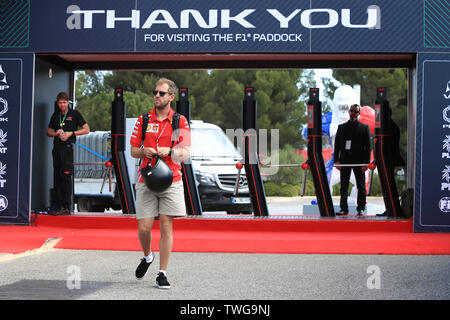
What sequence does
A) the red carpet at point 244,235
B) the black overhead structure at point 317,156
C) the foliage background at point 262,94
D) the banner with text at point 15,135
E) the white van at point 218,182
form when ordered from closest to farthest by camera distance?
1. the red carpet at point 244,235
2. the banner with text at point 15,135
3. the black overhead structure at point 317,156
4. the white van at point 218,182
5. the foliage background at point 262,94

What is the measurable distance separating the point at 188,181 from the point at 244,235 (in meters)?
1.86

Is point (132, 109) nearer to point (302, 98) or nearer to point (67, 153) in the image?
point (302, 98)

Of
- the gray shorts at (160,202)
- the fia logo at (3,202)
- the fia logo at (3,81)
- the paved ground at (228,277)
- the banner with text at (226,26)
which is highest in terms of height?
the banner with text at (226,26)

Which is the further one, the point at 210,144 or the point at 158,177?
the point at 210,144

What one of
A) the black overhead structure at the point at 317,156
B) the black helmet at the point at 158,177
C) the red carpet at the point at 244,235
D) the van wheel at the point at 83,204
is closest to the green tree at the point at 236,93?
the van wheel at the point at 83,204

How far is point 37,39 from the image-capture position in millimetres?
10703

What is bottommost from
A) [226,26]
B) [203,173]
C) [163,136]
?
[203,173]

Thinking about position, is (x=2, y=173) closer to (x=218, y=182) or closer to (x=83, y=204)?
(x=218, y=182)

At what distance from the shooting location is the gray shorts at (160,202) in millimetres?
6297

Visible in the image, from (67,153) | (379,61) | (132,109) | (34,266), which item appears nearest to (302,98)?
(132,109)

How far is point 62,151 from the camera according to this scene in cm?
1122

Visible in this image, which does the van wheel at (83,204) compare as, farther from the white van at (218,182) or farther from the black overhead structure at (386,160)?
the black overhead structure at (386,160)

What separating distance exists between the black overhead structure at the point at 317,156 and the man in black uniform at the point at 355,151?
0.64 meters

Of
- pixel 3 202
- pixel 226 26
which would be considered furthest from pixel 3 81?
pixel 226 26
